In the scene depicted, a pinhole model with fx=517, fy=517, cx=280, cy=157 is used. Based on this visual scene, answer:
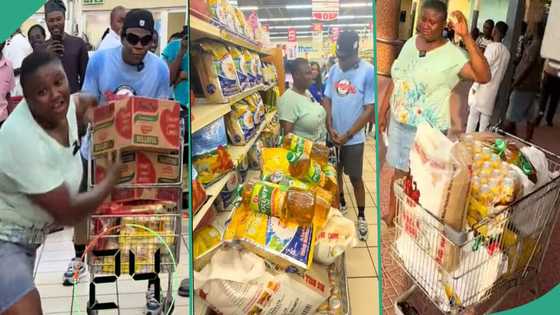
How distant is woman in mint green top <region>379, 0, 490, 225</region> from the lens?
1.65 metres

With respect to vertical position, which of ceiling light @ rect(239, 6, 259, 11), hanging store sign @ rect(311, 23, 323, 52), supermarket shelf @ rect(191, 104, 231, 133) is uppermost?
ceiling light @ rect(239, 6, 259, 11)

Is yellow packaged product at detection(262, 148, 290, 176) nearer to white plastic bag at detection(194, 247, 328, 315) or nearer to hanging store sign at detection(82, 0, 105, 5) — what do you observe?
white plastic bag at detection(194, 247, 328, 315)

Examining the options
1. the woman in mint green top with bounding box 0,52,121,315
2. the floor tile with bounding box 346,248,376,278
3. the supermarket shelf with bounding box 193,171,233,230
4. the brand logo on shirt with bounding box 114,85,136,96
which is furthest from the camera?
the floor tile with bounding box 346,248,376,278

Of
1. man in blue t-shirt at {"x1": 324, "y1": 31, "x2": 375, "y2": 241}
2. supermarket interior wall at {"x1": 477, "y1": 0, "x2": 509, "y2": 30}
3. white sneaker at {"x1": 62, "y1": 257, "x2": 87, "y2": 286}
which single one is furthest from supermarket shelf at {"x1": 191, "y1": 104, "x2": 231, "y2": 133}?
supermarket interior wall at {"x1": 477, "y1": 0, "x2": 509, "y2": 30}

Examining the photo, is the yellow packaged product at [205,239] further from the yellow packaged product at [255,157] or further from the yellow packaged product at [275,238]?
the yellow packaged product at [255,157]

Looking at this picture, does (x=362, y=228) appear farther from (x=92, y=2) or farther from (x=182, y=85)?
(x=92, y=2)

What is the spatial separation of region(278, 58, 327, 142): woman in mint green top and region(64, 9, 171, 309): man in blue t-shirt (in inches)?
15.9

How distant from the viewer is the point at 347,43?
1575mm

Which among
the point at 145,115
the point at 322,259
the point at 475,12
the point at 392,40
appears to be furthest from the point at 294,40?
the point at 322,259

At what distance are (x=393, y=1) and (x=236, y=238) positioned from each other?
912mm

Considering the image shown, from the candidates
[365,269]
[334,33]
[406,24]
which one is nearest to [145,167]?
[334,33]

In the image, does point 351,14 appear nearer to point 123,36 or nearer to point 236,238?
point 123,36

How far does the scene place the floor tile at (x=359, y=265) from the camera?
5.72 feet

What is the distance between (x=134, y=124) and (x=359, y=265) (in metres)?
0.87
